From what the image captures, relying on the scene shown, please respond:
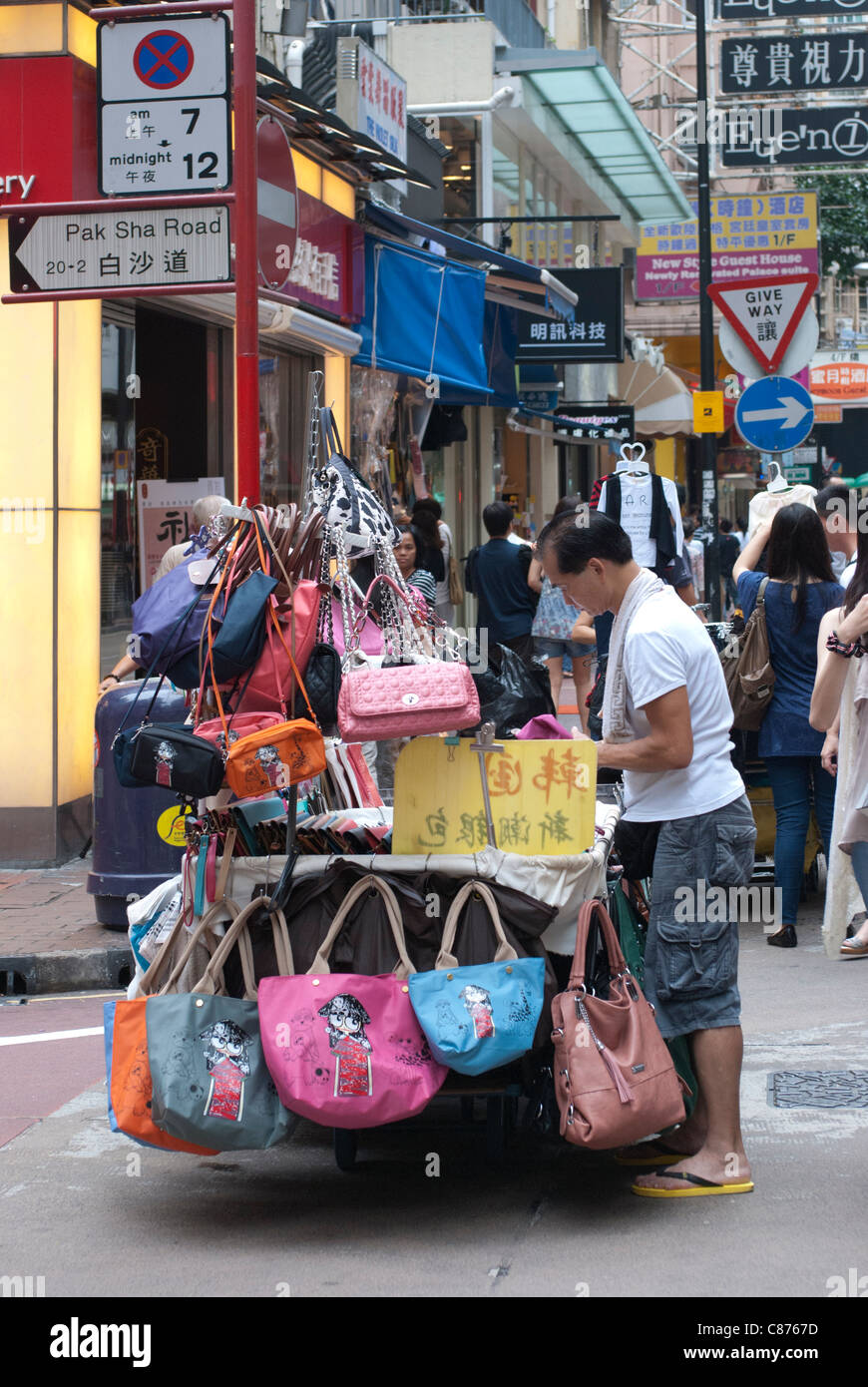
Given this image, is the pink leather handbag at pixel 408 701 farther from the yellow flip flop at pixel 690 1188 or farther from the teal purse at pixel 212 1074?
the yellow flip flop at pixel 690 1188

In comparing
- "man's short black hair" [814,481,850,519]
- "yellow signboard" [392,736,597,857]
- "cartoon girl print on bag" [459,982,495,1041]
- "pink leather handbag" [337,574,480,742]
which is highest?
"man's short black hair" [814,481,850,519]

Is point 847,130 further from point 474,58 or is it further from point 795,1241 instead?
point 795,1241

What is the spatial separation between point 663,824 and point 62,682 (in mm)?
5905

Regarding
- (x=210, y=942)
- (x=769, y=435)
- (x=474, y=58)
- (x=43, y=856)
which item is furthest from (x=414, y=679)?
(x=474, y=58)

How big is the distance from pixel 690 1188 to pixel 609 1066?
588 mm

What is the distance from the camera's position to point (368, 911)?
457 cm

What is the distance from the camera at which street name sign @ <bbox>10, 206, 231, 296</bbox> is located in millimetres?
8352

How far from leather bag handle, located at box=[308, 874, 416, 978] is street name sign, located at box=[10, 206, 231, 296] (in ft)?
15.1

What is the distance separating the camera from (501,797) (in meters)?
4.69

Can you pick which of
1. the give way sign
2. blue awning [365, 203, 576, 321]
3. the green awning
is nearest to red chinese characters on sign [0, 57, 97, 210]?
blue awning [365, 203, 576, 321]

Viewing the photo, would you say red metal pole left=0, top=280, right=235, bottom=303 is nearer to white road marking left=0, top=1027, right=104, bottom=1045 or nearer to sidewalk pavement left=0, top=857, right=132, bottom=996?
sidewalk pavement left=0, top=857, right=132, bottom=996

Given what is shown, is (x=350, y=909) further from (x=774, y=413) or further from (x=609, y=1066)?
(x=774, y=413)

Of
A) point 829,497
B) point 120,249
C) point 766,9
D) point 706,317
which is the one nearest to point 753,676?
point 829,497

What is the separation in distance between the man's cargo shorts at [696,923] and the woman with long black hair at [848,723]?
0.30m
